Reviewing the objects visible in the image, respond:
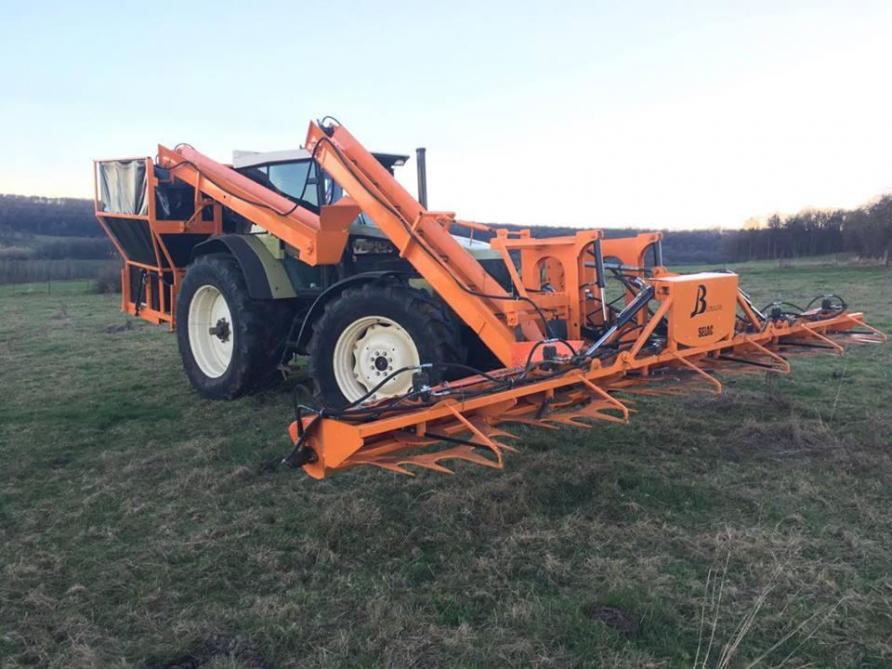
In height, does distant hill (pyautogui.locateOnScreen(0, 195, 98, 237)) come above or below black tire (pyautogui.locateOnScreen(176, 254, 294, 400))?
above

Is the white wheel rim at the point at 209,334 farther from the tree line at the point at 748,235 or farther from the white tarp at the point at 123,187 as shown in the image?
the tree line at the point at 748,235

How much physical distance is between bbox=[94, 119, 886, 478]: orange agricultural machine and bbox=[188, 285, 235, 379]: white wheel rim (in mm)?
16

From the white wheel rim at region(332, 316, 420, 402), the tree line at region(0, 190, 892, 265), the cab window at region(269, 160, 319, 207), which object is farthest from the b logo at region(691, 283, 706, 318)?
the tree line at region(0, 190, 892, 265)

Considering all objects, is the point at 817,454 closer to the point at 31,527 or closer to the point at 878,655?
the point at 878,655

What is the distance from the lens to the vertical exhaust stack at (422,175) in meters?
6.04

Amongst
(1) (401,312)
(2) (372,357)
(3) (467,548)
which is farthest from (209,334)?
(3) (467,548)

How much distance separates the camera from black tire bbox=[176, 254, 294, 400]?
6.54m

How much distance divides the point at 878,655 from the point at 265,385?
558 centimetres

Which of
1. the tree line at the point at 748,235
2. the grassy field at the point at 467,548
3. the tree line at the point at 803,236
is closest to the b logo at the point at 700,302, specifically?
the grassy field at the point at 467,548

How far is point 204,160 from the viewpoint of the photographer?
736cm

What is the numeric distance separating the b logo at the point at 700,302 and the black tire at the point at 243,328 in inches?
143

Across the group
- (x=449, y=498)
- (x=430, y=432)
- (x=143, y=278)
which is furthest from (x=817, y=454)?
(x=143, y=278)

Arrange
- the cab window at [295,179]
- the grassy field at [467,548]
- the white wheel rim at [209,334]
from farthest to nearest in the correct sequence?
the white wheel rim at [209,334]
the cab window at [295,179]
the grassy field at [467,548]

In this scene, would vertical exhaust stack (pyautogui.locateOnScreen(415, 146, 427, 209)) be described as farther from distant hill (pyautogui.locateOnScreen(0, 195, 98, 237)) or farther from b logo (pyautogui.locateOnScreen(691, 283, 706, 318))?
distant hill (pyautogui.locateOnScreen(0, 195, 98, 237))
